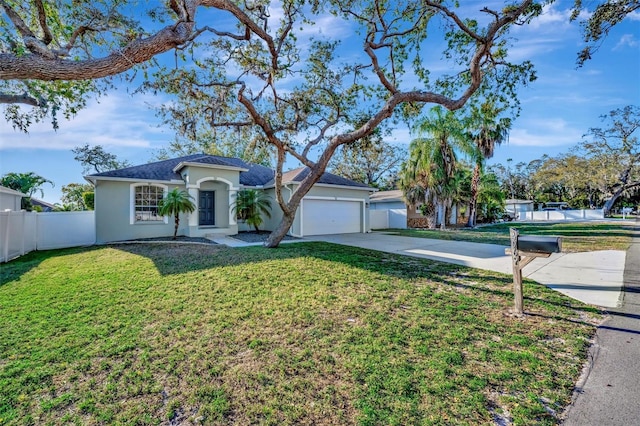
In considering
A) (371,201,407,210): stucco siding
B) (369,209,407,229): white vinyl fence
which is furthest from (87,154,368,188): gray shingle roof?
(371,201,407,210): stucco siding

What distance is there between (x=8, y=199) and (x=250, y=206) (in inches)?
477

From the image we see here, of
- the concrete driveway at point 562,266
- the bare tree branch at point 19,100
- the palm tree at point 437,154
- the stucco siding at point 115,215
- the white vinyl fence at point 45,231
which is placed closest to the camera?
the concrete driveway at point 562,266

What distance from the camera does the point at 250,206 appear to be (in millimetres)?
15656

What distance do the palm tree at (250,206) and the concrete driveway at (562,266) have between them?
269 inches

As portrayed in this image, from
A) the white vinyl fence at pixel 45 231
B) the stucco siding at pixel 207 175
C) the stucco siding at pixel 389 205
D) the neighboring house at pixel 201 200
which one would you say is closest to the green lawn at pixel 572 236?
the neighboring house at pixel 201 200

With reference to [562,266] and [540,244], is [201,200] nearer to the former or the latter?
[540,244]

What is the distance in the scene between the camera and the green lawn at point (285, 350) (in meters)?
2.69

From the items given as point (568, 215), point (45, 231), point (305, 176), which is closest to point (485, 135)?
point (305, 176)

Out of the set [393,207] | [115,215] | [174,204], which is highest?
[393,207]

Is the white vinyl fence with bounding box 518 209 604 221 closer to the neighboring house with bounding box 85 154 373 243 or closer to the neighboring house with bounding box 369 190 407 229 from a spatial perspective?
the neighboring house with bounding box 369 190 407 229

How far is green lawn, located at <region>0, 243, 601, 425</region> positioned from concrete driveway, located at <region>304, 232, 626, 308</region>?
2.30ft

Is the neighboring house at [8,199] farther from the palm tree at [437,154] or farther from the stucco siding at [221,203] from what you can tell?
the palm tree at [437,154]

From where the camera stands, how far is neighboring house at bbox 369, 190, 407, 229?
79.2 ft

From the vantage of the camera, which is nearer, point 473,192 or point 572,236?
point 572,236
